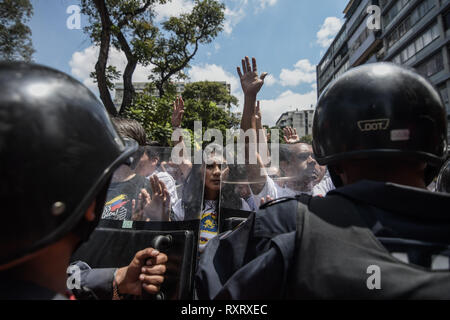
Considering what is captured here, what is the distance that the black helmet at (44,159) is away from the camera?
786mm

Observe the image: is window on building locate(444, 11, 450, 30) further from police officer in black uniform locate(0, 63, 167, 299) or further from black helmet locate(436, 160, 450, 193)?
police officer in black uniform locate(0, 63, 167, 299)

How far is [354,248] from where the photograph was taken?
861 mm

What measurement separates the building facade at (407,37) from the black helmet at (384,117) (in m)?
15.8

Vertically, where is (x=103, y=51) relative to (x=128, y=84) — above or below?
Answer: above

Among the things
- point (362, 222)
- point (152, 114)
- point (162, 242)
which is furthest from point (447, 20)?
point (162, 242)

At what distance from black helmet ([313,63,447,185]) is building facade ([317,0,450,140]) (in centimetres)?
1584

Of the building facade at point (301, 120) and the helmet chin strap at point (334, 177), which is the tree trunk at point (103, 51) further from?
the building facade at point (301, 120)

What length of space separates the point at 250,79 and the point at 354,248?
7.51 feet

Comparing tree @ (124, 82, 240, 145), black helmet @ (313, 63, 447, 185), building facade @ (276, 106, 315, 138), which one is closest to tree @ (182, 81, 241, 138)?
tree @ (124, 82, 240, 145)

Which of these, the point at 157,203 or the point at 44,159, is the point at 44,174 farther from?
the point at 157,203

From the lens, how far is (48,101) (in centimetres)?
89

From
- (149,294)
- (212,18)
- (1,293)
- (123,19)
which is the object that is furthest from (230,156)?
(212,18)

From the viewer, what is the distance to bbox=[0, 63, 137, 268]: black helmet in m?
0.79

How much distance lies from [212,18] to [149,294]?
12914mm
